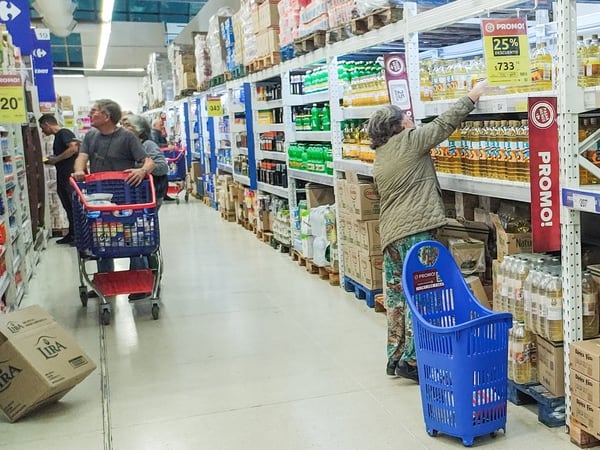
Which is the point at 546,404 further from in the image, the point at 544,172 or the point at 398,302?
the point at 544,172

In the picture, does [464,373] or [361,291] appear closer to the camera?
[464,373]

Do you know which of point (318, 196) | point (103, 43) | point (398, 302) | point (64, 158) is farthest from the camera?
point (103, 43)

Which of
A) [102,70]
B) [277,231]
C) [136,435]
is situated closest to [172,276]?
[277,231]

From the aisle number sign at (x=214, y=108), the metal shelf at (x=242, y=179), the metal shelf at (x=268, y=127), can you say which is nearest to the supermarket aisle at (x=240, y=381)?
the metal shelf at (x=268, y=127)

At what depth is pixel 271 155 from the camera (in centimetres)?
880

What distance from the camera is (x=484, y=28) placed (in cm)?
337

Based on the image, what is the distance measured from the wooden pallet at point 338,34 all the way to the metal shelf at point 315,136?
93 centimetres

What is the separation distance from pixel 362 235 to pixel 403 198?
1.78 meters

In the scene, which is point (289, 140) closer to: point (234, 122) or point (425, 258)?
point (234, 122)

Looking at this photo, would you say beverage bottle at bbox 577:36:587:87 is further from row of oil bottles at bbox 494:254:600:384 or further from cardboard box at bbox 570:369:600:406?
cardboard box at bbox 570:369:600:406

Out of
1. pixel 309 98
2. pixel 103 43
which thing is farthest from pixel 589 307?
pixel 103 43

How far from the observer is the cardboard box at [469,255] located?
4277 millimetres

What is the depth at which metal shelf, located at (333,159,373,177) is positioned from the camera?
5.61m

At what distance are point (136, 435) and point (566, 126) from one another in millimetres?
2644
